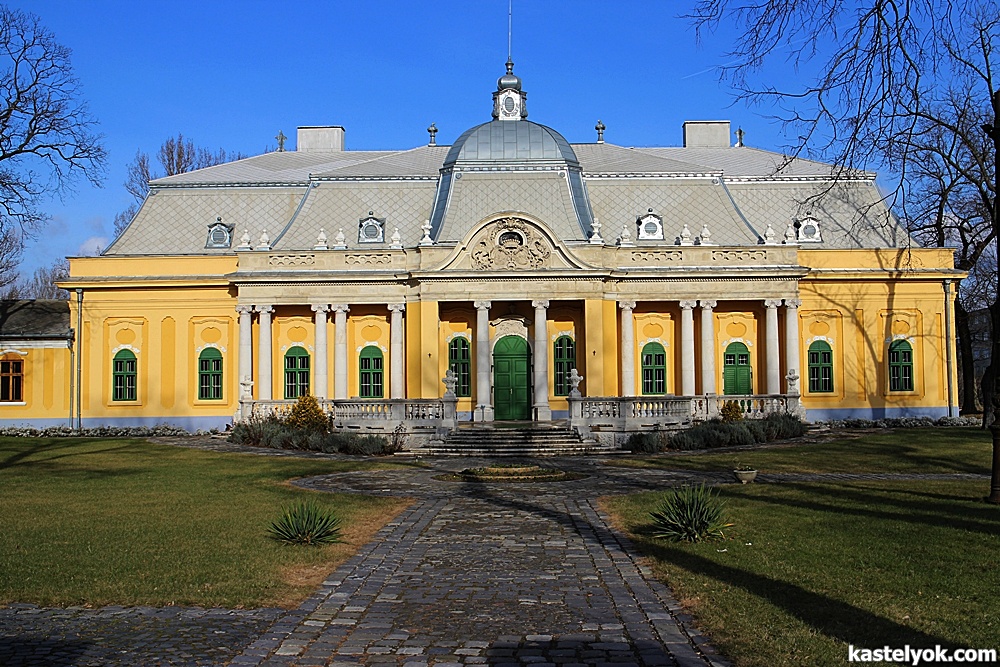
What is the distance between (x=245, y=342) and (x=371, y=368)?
4517 millimetres

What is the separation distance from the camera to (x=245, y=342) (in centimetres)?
3416

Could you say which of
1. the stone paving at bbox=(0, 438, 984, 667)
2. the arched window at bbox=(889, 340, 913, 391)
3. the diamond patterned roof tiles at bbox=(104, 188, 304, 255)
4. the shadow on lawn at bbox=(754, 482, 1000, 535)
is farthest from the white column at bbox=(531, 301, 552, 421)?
the stone paving at bbox=(0, 438, 984, 667)

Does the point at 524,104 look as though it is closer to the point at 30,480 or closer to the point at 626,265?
the point at 626,265

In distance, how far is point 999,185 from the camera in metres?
12.9

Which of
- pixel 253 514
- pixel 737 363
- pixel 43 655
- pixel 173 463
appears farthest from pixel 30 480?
pixel 737 363

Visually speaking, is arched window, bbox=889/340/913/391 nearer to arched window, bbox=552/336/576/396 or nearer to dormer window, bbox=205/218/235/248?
arched window, bbox=552/336/576/396

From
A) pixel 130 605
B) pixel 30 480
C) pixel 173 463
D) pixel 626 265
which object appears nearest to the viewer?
pixel 130 605

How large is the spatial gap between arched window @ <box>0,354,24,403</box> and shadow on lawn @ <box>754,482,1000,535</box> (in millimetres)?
29996

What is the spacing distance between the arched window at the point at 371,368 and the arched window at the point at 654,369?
31.3 ft

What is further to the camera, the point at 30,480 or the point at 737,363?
the point at 737,363

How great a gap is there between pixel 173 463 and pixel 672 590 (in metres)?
16.8

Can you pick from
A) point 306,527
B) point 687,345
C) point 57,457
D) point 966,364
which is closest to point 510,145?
point 687,345

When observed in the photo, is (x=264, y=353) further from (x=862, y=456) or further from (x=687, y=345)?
(x=862, y=456)

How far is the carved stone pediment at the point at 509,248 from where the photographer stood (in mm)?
32156
